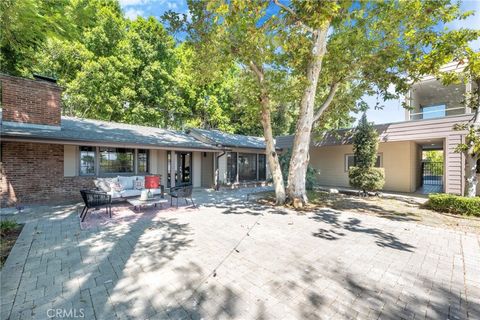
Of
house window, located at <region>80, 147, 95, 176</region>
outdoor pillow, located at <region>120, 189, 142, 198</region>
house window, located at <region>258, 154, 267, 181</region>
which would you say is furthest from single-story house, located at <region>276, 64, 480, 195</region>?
house window, located at <region>80, 147, 95, 176</region>

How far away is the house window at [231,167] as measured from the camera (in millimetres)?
14086

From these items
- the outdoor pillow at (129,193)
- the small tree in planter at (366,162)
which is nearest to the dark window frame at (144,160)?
the outdoor pillow at (129,193)

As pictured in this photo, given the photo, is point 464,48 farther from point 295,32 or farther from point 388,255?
point 388,255

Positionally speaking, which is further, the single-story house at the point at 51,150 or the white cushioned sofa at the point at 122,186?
the white cushioned sofa at the point at 122,186

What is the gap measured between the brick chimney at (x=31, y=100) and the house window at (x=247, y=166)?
31.1 ft

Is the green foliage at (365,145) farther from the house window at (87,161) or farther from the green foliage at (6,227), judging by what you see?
the green foliage at (6,227)

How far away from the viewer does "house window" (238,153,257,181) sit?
48.8ft

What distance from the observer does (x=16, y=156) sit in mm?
7797

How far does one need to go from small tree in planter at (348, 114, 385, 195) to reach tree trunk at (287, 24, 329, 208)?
3978mm

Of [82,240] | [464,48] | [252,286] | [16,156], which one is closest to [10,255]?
[82,240]

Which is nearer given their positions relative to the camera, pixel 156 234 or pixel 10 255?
pixel 10 255

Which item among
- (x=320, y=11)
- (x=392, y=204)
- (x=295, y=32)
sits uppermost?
(x=295, y=32)

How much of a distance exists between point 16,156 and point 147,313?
8582 mm

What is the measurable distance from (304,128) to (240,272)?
6.19 m
